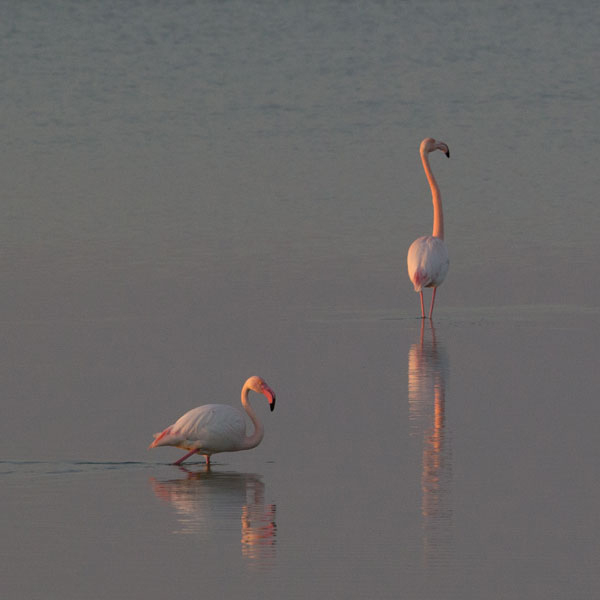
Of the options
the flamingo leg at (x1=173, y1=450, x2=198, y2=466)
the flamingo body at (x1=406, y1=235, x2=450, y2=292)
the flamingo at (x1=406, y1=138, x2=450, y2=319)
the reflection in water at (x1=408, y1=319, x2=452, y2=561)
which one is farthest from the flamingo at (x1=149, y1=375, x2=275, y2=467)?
the flamingo body at (x1=406, y1=235, x2=450, y2=292)

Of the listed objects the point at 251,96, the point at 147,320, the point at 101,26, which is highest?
the point at 101,26

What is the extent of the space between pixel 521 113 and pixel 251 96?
6.31 meters

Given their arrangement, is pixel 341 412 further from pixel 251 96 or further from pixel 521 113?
pixel 251 96

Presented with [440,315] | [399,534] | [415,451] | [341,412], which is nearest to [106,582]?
[399,534]

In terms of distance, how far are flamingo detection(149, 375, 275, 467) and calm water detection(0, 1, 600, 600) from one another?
0.15 metres

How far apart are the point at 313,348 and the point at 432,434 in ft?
13.6

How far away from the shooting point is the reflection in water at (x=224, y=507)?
29.3ft

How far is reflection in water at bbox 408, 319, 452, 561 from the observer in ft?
29.5

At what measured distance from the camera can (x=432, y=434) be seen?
11633mm

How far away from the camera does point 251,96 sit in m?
40.6

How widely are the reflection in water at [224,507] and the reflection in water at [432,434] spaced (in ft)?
2.61

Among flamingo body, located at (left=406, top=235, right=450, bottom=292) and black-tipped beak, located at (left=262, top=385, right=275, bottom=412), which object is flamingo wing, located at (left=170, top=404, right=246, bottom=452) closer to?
black-tipped beak, located at (left=262, top=385, right=275, bottom=412)

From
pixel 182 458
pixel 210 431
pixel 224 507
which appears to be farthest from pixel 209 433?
pixel 224 507

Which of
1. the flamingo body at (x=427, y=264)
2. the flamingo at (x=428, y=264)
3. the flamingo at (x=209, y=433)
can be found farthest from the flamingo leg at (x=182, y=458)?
the flamingo body at (x=427, y=264)
